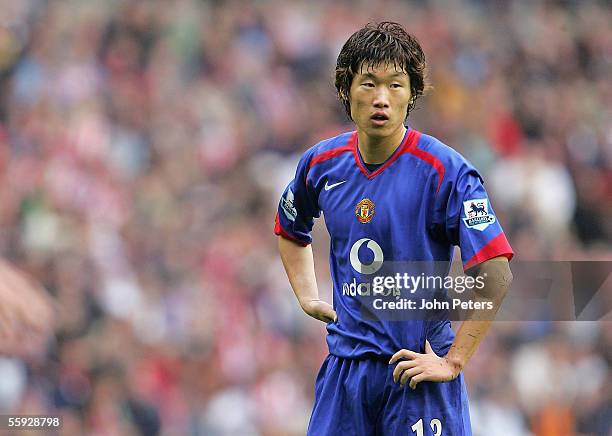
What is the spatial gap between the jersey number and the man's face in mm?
919

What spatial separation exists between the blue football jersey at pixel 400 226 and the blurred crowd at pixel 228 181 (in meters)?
3.84

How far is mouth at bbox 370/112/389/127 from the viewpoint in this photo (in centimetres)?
363

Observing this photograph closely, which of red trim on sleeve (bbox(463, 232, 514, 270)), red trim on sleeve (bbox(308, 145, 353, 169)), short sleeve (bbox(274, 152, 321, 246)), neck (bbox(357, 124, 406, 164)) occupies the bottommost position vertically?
red trim on sleeve (bbox(463, 232, 514, 270))

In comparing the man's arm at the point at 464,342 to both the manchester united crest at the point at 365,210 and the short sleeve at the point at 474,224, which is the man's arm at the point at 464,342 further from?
the manchester united crest at the point at 365,210

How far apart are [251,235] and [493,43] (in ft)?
9.04

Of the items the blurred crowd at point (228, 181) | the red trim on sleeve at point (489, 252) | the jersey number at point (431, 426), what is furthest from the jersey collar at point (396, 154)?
the blurred crowd at point (228, 181)

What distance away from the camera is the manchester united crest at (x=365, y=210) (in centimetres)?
368

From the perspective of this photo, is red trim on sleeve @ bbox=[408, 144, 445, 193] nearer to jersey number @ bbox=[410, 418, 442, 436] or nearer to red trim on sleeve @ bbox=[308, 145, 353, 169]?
red trim on sleeve @ bbox=[308, 145, 353, 169]

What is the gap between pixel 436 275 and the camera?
3668 mm

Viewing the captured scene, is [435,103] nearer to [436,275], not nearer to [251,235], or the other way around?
[251,235]

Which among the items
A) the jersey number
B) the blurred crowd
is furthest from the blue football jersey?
the blurred crowd

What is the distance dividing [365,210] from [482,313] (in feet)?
1.63

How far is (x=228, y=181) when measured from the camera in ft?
28.2

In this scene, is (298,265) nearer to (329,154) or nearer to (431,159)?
(329,154)
